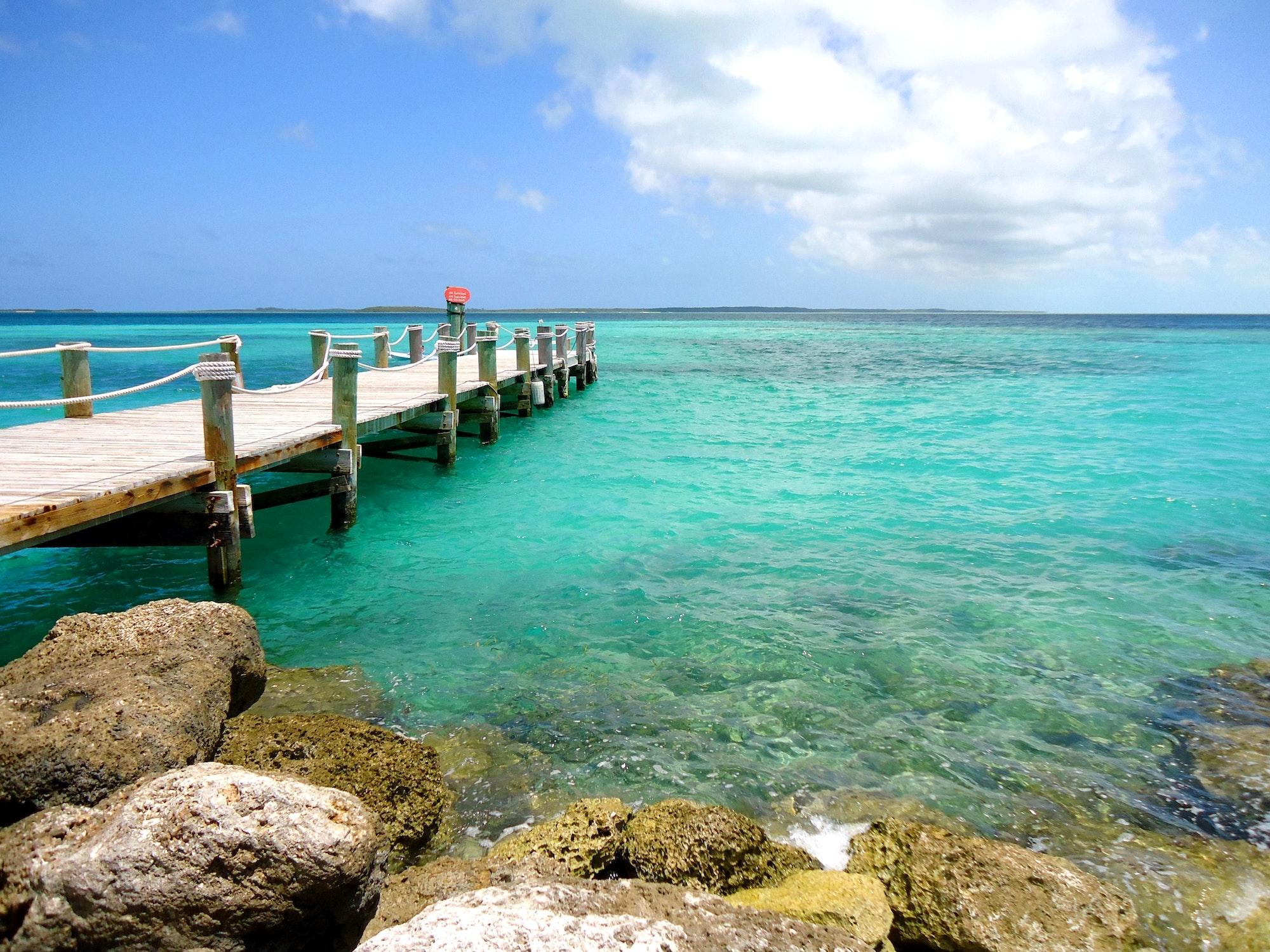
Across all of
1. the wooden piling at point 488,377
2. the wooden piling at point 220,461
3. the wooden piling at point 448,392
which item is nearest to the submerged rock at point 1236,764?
the wooden piling at point 220,461

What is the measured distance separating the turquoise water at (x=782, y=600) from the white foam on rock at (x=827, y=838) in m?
0.30

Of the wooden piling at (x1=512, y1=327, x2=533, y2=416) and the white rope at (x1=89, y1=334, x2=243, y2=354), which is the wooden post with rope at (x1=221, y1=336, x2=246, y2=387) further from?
the wooden piling at (x1=512, y1=327, x2=533, y2=416)

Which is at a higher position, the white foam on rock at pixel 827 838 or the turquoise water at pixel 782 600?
the turquoise water at pixel 782 600

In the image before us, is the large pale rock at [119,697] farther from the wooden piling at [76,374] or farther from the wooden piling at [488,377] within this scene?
the wooden piling at [488,377]

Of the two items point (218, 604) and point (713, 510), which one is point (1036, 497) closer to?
point (713, 510)

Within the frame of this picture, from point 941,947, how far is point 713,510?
27.5 feet

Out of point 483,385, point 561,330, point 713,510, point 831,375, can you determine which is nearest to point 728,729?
point 713,510

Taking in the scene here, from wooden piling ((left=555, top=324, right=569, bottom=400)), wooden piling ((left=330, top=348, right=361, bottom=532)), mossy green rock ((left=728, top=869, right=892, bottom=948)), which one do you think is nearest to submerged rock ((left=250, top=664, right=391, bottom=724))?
mossy green rock ((left=728, top=869, right=892, bottom=948))

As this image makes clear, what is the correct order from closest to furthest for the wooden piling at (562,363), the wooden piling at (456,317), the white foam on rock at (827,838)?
the white foam on rock at (827,838) → the wooden piling at (456,317) → the wooden piling at (562,363)

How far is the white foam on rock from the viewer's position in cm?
436

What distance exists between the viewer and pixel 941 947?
3.54 metres

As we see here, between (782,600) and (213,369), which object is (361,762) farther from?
(782,600)

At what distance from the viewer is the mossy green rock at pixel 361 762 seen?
420 centimetres

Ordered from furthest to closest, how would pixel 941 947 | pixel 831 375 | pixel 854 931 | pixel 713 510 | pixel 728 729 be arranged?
1. pixel 831 375
2. pixel 713 510
3. pixel 728 729
4. pixel 941 947
5. pixel 854 931
